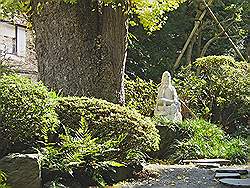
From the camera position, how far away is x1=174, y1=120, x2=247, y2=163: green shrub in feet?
20.5

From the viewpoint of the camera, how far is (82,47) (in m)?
5.56

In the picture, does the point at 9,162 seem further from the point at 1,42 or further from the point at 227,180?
the point at 1,42

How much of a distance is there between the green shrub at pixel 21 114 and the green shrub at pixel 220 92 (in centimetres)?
556

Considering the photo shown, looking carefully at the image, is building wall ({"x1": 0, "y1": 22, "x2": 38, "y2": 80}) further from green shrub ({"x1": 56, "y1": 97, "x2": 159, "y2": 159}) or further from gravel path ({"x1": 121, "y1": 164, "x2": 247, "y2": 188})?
green shrub ({"x1": 56, "y1": 97, "x2": 159, "y2": 159})

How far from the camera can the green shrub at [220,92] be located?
9055mm

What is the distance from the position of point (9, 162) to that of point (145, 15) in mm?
3103

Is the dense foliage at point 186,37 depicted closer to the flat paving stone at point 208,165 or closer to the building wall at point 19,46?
the building wall at point 19,46

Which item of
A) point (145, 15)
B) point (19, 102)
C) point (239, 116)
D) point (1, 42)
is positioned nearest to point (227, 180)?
point (19, 102)

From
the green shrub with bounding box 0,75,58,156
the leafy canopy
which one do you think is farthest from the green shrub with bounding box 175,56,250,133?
the green shrub with bounding box 0,75,58,156

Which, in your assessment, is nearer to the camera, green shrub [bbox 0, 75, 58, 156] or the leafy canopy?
green shrub [bbox 0, 75, 58, 156]

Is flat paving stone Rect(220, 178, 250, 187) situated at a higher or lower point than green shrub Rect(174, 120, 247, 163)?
higher

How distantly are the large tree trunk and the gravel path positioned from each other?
1.18 m

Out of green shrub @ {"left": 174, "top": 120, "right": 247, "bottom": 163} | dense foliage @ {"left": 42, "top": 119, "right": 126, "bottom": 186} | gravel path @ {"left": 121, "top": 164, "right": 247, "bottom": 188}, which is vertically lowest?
green shrub @ {"left": 174, "top": 120, "right": 247, "bottom": 163}

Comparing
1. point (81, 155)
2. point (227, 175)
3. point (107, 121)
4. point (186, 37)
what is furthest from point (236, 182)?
point (186, 37)
